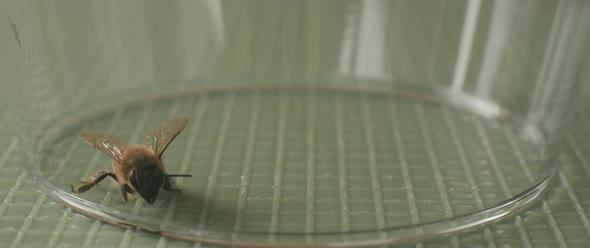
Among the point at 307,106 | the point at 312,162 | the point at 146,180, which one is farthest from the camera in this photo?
the point at 307,106

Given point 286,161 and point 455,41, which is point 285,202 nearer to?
point 286,161

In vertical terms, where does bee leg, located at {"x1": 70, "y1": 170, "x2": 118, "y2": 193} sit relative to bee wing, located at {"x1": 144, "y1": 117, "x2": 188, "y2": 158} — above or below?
below

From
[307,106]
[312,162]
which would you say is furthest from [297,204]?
[307,106]

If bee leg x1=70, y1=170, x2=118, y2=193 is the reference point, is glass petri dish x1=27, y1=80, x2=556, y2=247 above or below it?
above

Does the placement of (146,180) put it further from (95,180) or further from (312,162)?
(312,162)

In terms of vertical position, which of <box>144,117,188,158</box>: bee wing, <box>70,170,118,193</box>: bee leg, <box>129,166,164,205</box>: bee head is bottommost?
<box>70,170,118,193</box>: bee leg
